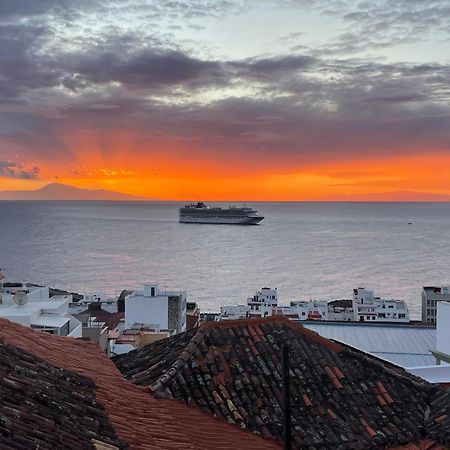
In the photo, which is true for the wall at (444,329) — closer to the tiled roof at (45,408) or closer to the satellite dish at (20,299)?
the tiled roof at (45,408)

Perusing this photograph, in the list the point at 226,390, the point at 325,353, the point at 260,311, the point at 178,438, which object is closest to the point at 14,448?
the point at 178,438

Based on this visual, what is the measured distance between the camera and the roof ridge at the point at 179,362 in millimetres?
7281

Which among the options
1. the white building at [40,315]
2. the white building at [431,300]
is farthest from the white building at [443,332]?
the white building at [431,300]

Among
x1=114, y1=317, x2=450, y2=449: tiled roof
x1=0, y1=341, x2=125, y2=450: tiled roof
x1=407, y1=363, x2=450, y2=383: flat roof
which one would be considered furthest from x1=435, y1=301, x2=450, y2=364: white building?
x1=0, y1=341, x2=125, y2=450: tiled roof

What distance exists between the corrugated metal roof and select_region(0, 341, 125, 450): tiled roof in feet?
33.4

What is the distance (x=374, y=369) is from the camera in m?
8.66

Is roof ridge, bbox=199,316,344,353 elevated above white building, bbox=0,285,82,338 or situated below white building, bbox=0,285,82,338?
above

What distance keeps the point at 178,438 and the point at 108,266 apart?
94.8m

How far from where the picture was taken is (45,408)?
5.18 metres

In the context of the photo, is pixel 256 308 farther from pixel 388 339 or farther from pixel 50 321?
pixel 388 339

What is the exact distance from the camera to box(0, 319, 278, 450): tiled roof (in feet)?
19.1

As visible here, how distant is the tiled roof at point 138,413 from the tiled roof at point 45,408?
0.19 ft

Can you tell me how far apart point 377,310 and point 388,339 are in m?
40.0

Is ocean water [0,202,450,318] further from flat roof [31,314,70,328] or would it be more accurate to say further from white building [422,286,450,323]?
flat roof [31,314,70,328]
